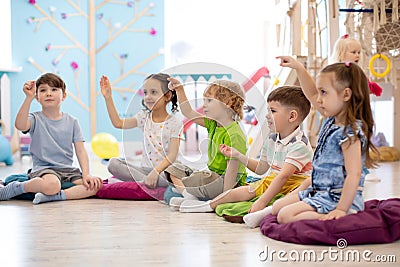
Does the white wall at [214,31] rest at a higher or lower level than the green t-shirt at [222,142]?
higher

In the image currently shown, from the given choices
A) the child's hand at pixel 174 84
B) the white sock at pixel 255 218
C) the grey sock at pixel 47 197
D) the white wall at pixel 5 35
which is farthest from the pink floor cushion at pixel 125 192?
the white wall at pixel 5 35

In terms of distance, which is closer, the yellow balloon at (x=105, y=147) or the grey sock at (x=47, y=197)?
the grey sock at (x=47, y=197)

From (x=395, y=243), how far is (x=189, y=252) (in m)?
0.52

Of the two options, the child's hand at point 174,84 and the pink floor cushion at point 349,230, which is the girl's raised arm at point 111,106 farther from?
the pink floor cushion at point 349,230

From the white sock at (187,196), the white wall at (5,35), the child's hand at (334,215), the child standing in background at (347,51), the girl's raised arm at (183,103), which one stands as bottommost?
the white sock at (187,196)

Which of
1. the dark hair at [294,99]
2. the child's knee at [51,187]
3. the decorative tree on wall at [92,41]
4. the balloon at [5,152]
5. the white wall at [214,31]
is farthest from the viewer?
the white wall at [214,31]

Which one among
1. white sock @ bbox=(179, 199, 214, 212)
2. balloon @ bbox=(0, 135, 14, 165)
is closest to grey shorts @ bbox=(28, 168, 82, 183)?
white sock @ bbox=(179, 199, 214, 212)

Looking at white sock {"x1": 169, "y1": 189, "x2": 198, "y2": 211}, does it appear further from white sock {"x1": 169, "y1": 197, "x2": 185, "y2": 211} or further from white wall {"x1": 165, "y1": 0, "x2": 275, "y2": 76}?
white wall {"x1": 165, "y1": 0, "x2": 275, "y2": 76}

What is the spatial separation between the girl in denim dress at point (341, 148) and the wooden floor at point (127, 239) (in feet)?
0.39

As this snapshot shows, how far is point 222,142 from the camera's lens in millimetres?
A: 1895

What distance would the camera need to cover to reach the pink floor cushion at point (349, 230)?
1372 millimetres

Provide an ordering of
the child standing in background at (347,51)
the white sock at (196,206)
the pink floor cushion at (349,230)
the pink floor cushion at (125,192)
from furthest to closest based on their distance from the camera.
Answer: the child standing in background at (347,51) < the pink floor cushion at (125,192) < the white sock at (196,206) < the pink floor cushion at (349,230)

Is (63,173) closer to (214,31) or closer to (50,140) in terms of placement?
(50,140)

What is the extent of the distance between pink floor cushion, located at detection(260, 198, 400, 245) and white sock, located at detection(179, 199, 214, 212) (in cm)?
46
